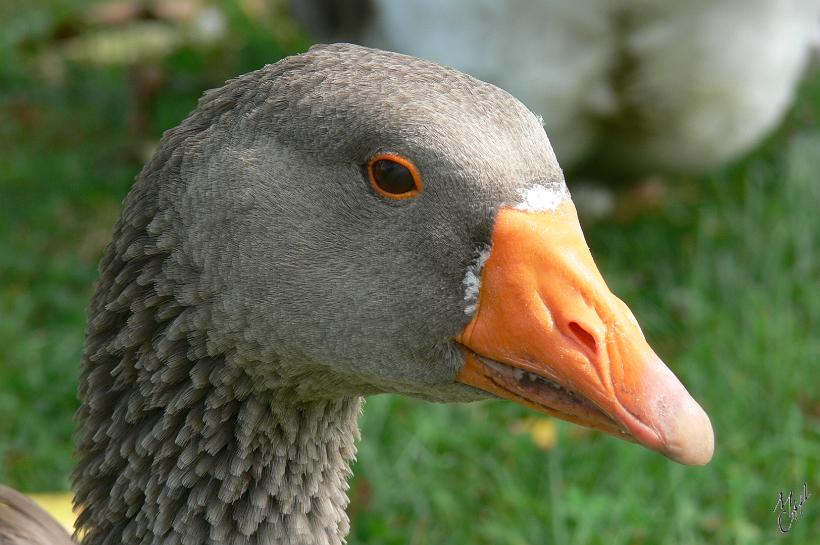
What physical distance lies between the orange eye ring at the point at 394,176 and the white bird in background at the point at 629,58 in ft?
8.95

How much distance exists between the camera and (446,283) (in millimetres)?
2066

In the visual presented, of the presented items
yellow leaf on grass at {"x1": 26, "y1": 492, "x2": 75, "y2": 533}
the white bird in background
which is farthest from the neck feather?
the white bird in background

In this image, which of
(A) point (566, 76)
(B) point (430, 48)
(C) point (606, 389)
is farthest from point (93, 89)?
(C) point (606, 389)

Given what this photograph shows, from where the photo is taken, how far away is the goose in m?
1.97

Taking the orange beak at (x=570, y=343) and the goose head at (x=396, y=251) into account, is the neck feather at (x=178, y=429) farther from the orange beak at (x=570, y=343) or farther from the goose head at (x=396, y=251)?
the orange beak at (x=570, y=343)

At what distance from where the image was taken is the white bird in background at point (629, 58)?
4.63 metres

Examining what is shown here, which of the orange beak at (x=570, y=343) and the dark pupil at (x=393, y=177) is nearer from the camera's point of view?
the orange beak at (x=570, y=343)

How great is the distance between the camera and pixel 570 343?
1.94 meters

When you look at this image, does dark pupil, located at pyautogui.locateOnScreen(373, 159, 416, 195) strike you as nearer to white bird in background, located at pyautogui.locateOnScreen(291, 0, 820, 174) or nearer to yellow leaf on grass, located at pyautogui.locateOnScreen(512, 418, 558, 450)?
yellow leaf on grass, located at pyautogui.locateOnScreen(512, 418, 558, 450)

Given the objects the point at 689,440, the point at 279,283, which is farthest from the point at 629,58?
the point at 689,440

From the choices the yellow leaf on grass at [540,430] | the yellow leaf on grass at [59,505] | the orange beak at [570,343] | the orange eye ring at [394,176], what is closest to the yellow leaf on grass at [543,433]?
the yellow leaf on grass at [540,430]

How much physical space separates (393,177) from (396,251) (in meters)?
0.14

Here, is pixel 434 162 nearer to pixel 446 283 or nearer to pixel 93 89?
pixel 446 283

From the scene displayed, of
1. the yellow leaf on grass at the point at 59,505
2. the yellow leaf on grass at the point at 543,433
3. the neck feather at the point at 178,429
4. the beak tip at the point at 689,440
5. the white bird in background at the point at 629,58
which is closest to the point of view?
the beak tip at the point at 689,440
